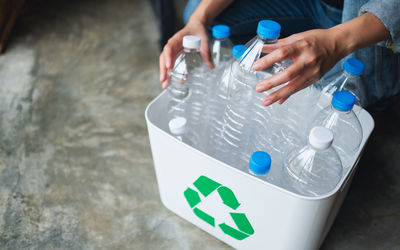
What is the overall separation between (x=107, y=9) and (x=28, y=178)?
1.34m

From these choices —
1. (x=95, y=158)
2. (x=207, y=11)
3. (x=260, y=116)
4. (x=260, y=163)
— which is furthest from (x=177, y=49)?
(x=95, y=158)

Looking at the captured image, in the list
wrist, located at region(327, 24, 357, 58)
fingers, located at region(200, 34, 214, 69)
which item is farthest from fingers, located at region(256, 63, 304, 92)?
fingers, located at region(200, 34, 214, 69)

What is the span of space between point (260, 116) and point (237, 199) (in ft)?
0.91

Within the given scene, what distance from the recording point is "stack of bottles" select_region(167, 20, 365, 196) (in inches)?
31.8

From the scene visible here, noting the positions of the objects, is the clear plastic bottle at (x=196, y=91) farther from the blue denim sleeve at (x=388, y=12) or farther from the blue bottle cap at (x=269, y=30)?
the blue denim sleeve at (x=388, y=12)

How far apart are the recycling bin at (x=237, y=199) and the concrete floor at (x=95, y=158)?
149 millimetres

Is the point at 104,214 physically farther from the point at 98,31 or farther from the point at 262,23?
the point at 98,31

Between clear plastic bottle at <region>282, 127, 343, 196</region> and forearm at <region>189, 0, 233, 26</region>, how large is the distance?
49 centimetres

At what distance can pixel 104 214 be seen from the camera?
1.09m

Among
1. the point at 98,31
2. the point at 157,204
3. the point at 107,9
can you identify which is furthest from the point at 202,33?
the point at 107,9

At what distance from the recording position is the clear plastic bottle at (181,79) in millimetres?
983

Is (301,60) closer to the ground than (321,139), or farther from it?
farther from it

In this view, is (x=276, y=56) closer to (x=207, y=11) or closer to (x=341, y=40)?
(x=341, y=40)

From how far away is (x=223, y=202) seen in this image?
0.83 metres
